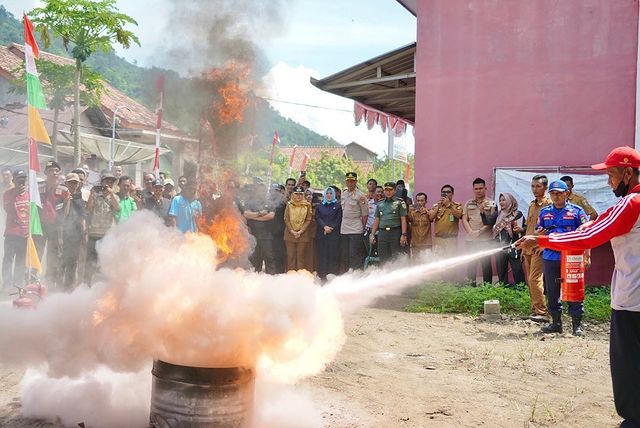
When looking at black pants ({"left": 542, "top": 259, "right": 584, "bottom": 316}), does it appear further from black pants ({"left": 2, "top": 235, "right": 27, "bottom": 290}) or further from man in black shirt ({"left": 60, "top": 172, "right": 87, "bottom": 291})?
black pants ({"left": 2, "top": 235, "right": 27, "bottom": 290})

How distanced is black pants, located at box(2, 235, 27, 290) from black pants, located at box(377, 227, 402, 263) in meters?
6.42

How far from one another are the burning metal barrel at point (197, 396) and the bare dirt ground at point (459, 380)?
1.20m

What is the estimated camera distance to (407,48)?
1386cm

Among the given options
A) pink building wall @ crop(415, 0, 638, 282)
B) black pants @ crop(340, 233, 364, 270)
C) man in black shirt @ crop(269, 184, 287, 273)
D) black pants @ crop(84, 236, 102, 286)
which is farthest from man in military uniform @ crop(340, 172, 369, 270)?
black pants @ crop(84, 236, 102, 286)

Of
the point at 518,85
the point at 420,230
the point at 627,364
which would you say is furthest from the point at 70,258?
the point at 518,85

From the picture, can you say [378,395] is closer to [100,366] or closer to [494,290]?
[100,366]

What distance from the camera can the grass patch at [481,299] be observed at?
9.84m

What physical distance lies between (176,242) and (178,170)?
188cm

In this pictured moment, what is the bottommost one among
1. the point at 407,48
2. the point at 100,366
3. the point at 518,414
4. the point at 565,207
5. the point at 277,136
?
the point at 518,414

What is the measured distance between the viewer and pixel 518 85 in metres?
12.1

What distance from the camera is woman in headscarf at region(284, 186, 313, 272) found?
37.6 feet

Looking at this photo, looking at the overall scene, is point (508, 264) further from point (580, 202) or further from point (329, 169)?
point (329, 169)

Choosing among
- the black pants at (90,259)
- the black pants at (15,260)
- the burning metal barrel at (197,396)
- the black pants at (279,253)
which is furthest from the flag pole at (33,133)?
the burning metal barrel at (197,396)

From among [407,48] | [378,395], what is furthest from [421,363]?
[407,48]
